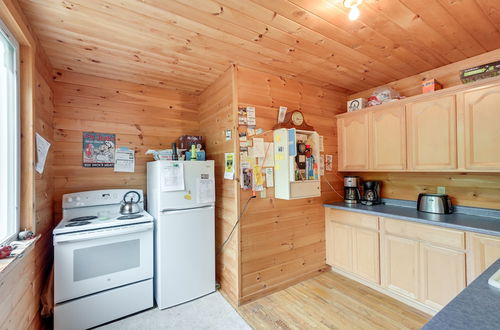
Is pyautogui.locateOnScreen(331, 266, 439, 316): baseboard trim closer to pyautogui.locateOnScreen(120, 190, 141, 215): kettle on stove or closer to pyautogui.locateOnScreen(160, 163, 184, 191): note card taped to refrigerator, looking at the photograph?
pyautogui.locateOnScreen(160, 163, 184, 191): note card taped to refrigerator

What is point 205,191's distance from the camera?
7.90 feet

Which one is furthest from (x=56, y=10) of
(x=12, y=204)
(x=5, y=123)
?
(x=12, y=204)

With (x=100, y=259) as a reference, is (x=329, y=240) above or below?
below

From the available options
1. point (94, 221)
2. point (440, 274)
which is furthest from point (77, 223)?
point (440, 274)

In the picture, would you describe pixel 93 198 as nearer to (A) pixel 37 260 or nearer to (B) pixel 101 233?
(B) pixel 101 233

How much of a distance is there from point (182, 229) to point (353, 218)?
1.89 m

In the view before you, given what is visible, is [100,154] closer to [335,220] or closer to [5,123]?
[5,123]

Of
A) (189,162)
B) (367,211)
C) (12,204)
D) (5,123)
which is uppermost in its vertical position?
(5,123)

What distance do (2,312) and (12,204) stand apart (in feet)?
2.17

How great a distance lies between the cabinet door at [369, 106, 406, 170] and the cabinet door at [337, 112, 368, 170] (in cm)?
9

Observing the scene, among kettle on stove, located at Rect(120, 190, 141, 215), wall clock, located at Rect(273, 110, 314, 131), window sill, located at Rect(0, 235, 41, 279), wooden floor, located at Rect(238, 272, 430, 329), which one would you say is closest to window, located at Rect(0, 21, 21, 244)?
window sill, located at Rect(0, 235, 41, 279)

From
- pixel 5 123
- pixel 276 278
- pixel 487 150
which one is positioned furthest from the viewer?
pixel 276 278

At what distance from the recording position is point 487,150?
193 centimetres

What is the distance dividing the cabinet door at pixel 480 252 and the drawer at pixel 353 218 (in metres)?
0.73
